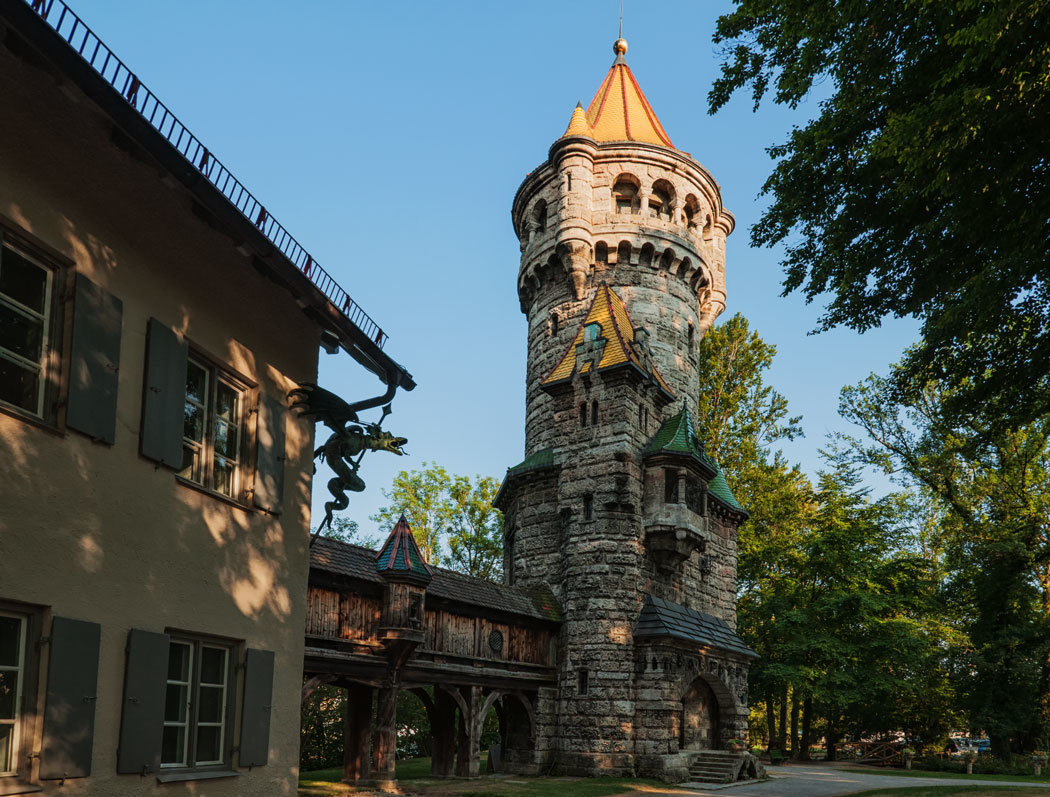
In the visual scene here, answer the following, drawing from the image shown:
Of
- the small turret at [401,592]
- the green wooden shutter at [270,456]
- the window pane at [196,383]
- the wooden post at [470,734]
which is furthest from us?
the wooden post at [470,734]

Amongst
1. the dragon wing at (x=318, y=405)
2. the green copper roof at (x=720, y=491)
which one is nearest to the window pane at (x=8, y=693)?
the dragon wing at (x=318, y=405)

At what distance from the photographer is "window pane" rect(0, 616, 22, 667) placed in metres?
5.71

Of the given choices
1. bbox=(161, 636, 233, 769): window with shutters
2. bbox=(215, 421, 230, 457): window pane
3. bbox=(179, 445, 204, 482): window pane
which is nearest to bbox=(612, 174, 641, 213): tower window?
bbox=(215, 421, 230, 457): window pane

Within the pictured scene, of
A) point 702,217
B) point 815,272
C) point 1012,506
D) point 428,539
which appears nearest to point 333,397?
point 815,272

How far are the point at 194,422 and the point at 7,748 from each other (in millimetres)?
3181

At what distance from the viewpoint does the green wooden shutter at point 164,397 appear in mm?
7121

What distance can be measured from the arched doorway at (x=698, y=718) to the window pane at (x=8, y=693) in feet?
67.6

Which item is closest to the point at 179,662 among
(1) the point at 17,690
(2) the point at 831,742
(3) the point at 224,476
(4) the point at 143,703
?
(4) the point at 143,703

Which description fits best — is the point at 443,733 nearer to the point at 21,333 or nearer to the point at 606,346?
the point at 606,346

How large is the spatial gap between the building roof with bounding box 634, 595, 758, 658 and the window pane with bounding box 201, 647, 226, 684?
55.3ft

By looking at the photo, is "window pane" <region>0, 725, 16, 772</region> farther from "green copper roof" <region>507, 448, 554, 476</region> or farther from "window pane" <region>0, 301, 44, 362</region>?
"green copper roof" <region>507, 448, 554, 476</region>

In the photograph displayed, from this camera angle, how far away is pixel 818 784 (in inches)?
903

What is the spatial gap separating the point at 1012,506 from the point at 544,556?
62.1 ft

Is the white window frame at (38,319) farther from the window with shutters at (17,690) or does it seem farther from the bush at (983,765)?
the bush at (983,765)
